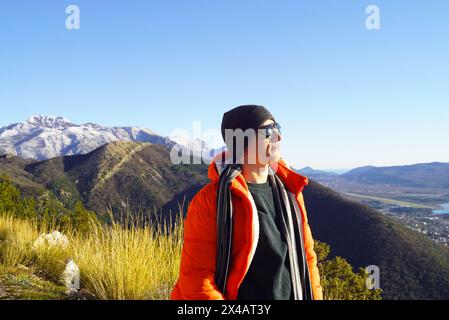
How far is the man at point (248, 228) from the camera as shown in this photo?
1.88 m

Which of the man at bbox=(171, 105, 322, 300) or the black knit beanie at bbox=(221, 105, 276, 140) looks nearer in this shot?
the man at bbox=(171, 105, 322, 300)

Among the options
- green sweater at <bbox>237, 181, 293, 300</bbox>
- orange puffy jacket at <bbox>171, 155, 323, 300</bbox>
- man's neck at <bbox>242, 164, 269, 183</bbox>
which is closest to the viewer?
orange puffy jacket at <bbox>171, 155, 323, 300</bbox>

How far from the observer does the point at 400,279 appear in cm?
5112

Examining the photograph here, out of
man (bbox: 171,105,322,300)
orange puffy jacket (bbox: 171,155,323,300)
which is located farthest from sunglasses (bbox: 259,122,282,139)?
orange puffy jacket (bbox: 171,155,323,300)

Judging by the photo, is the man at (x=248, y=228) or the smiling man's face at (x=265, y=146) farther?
the smiling man's face at (x=265, y=146)

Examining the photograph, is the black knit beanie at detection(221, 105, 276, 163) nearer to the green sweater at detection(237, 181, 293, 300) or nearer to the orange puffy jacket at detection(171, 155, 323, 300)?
the orange puffy jacket at detection(171, 155, 323, 300)

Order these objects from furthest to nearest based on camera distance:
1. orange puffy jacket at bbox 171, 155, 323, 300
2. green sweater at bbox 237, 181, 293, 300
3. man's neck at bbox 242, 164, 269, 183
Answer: man's neck at bbox 242, 164, 269, 183 → green sweater at bbox 237, 181, 293, 300 → orange puffy jacket at bbox 171, 155, 323, 300

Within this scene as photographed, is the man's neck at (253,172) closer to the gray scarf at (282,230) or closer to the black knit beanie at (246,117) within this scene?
the gray scarf at (282,230)

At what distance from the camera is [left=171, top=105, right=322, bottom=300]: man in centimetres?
188

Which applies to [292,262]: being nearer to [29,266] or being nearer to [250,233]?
[250,233]

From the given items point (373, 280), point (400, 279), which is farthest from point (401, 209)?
point (373, 280)

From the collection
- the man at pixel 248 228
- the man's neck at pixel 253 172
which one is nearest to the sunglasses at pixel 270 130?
the man at pixel 248 228

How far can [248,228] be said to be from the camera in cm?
190

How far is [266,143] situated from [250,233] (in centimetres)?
49
